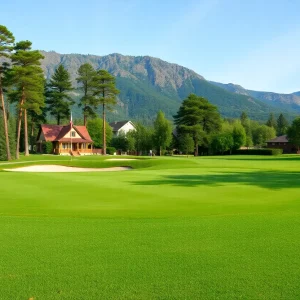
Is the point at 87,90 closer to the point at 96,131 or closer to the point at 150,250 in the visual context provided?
the point at 96,131

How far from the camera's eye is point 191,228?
363 inches

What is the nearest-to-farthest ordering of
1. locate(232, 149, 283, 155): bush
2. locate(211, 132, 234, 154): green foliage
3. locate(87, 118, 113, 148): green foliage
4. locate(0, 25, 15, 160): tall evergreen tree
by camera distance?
locate(0, 25, 15, 160): tall evergreen tree < locate(232, 149, 283, 155): bush < locate(87, 118, 113, 148): green foliage < locate(211, 132, 234, 154): green foliage

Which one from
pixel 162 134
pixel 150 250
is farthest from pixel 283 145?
pixel 150 250

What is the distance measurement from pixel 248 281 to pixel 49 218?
21.8 ft

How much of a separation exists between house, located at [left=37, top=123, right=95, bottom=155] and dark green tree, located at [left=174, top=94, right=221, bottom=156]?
2536cm

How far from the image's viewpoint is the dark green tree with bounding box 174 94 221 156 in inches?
3750

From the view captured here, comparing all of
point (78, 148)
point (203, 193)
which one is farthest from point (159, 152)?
point (203, 193)

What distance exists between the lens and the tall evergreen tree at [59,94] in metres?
83.4

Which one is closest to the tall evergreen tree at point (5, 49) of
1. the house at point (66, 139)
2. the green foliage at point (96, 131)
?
the house at point (66, 139)

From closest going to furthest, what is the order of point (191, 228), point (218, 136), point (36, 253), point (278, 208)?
1. point (36, 253)
2. point (191, 228)
3. point (278, 208)
4. point (218, 136)

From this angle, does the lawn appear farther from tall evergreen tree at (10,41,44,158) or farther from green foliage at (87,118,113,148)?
green foliage at (87,118,113,148)

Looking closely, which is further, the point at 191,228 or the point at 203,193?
the point at 203,193

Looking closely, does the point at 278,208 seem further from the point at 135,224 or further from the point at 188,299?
the point at 188,299

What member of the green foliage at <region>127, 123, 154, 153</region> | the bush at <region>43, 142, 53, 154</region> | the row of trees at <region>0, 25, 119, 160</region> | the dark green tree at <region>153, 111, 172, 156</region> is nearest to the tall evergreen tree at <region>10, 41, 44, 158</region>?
the row of trees at <region>0, 25, 119, 160</region>
